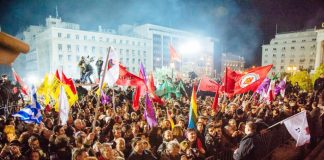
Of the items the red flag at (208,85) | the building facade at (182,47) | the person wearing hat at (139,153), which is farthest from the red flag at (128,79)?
the building facade at (182,47)

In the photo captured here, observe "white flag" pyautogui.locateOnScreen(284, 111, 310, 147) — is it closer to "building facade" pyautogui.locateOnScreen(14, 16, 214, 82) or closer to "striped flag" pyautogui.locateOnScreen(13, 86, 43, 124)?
"striped flag" pyautogui.locateOnScreen(13, 86, 43, 124)

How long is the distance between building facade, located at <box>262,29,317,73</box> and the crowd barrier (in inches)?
3195

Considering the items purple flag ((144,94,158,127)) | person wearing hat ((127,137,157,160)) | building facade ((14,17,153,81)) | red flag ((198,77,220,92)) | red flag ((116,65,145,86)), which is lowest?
person wearing hat ((127,137,157,160))

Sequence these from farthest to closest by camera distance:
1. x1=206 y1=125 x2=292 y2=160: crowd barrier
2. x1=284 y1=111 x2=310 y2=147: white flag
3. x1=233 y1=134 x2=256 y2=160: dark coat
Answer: x1=206 y1=125 x2=292 y2=160: crowd barrier < x1=284 y1=111 x2=310 y2=147: white flag < x1=233 y1=134 x2=256 y2=160: dark coat

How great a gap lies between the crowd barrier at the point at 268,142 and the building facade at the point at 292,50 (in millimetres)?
81152

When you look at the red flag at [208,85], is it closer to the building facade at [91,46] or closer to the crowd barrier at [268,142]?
the crowd barrier at [268,142]

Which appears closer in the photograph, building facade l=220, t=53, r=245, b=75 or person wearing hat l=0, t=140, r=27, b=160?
person wearing hat l=0, t=140, r=27, b=160

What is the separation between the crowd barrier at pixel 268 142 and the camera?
6.35 metres

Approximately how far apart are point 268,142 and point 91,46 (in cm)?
6338

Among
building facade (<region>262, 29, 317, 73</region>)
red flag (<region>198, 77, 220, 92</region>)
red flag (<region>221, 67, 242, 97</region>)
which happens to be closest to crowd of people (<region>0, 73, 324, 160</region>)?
red flag (<region>221, 67, 242, 97</region>)

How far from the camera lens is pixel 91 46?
2589 inches

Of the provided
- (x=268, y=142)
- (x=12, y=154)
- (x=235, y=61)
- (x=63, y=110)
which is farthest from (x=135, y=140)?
(x=235, y=61)

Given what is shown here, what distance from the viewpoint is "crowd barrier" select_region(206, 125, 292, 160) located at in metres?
6.35

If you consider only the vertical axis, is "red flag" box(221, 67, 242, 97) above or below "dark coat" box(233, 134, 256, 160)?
above
